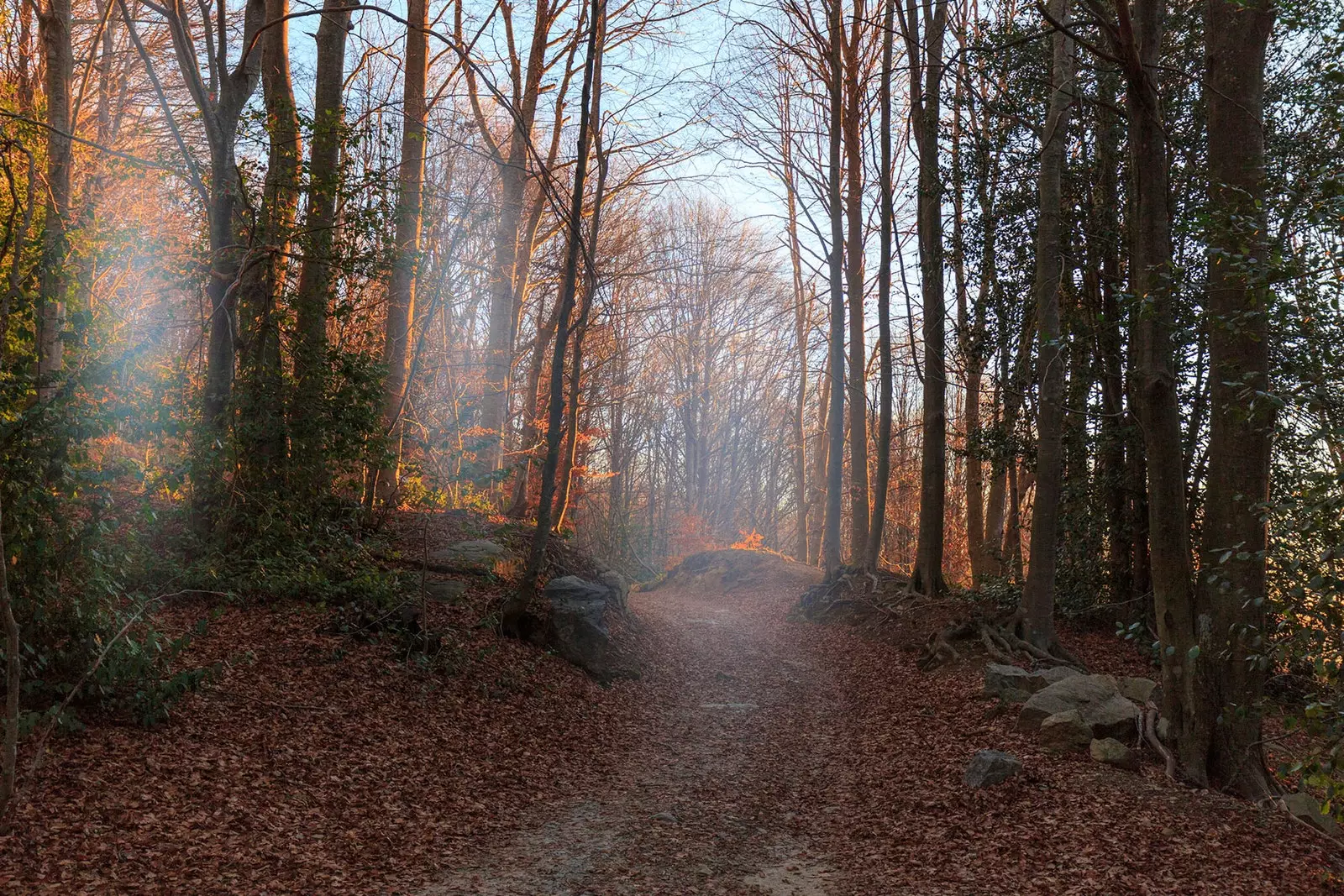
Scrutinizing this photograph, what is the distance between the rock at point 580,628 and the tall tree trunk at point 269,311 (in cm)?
338

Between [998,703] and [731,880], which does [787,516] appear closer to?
[998,703]

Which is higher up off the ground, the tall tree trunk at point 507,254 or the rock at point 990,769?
the tall tree trunk at point 507,254

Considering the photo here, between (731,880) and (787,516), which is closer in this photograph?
(731,880)

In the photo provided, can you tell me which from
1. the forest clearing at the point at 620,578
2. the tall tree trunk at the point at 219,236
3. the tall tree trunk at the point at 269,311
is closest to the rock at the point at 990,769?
the forest clearing at the point at 620,578

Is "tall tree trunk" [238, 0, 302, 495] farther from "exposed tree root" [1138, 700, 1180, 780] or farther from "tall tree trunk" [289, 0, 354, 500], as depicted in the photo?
"exposed tree root" [1138, 700, 1180, 780]

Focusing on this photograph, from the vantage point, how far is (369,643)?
833cm

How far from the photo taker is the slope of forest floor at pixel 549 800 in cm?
465

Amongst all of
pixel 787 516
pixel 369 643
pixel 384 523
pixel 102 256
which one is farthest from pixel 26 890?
pixel 787 516

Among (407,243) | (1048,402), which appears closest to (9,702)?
(407,243)

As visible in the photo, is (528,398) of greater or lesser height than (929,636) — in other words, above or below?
above

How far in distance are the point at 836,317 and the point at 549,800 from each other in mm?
13591

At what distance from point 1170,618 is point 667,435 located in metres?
28.2

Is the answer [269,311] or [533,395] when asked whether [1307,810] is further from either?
[533,395]

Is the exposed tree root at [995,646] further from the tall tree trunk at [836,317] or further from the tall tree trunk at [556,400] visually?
the tall tree trunk at [836,317]
